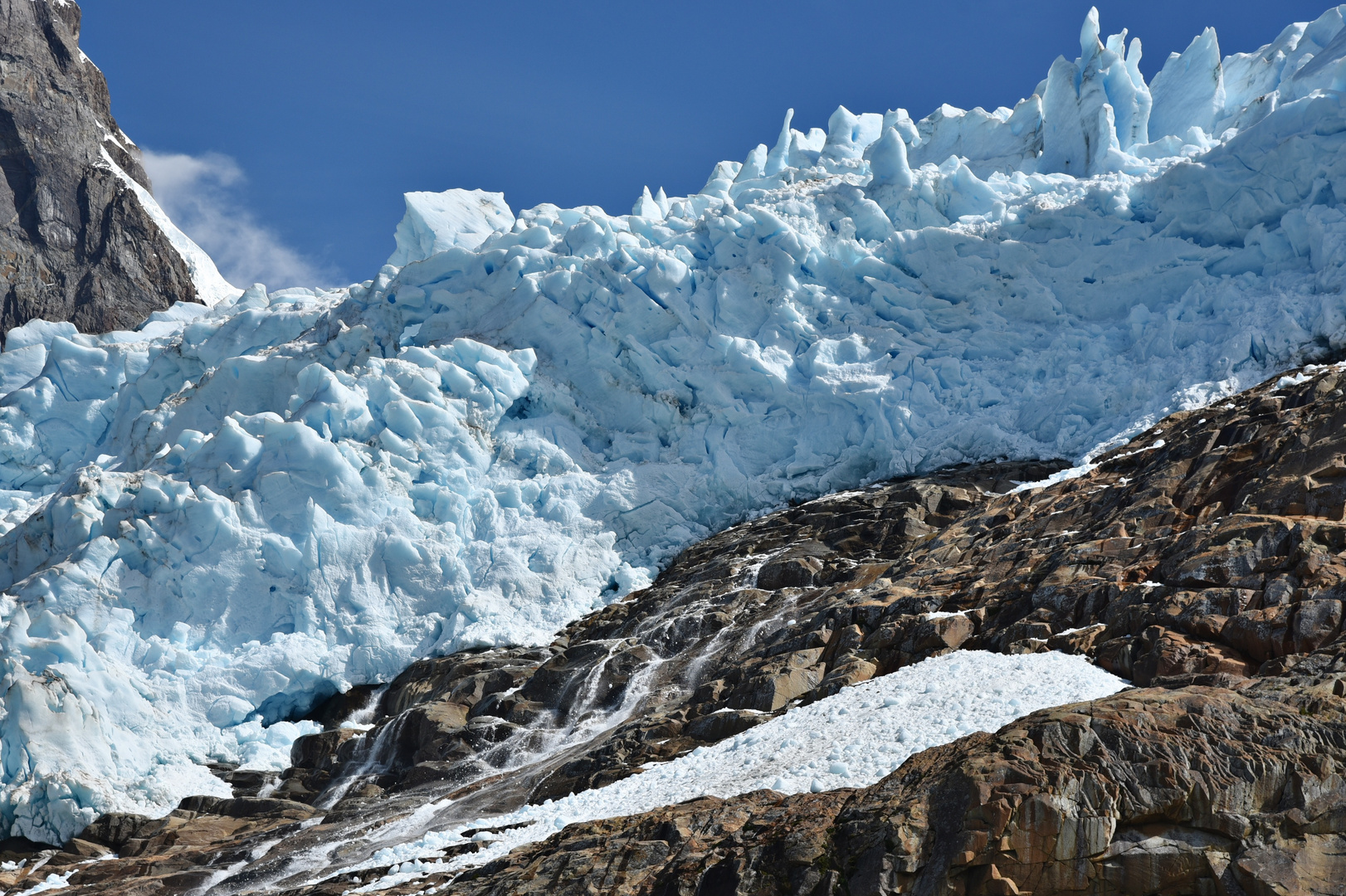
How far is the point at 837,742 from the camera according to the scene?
12.1 meters

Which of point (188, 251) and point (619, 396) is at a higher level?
point (188, 251)

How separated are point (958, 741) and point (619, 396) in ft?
67.7

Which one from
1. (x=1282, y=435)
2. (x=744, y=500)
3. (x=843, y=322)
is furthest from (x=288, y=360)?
(x=1282, y=435)

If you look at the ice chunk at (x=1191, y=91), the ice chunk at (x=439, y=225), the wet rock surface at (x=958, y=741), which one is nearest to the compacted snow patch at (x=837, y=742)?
the wet rock surface at (x=958, y=741)

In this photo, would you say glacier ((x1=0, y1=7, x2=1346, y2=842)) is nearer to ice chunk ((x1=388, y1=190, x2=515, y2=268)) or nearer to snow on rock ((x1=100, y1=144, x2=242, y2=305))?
ice chunk ((x1=388, y1=190, x2=515, y2=268))

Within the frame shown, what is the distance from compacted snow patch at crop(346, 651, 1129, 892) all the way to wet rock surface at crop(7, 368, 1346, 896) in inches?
29.2

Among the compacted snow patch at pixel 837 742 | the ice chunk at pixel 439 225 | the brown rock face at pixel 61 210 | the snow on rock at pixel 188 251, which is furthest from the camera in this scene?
the snow on rock at pixel 188 251

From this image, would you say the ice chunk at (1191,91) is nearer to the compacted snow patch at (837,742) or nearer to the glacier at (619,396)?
the glacier at (619,396)

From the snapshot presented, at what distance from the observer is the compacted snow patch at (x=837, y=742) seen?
11.3 meters

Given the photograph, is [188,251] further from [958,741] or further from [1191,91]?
[958,741]

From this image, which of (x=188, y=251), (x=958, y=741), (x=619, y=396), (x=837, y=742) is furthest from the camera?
(x=188, y=251)

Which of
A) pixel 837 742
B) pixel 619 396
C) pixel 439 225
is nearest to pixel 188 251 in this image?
pixel 439 225

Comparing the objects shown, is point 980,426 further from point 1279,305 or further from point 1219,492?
point 1219,492

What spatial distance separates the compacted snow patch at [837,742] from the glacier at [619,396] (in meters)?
10.0
